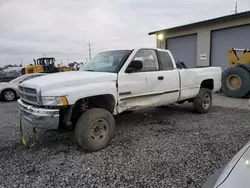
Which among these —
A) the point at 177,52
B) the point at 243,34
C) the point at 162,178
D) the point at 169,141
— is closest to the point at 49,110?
the point at 162,178

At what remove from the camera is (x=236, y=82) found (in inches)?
383

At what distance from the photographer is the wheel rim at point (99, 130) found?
12.6ft

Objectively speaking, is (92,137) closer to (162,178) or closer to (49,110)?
(49,110)

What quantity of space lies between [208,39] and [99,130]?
41.5 feet

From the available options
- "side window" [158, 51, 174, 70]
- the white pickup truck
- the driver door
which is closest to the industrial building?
the white pickup truck

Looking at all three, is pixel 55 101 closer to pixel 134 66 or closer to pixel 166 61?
pixel 134 66

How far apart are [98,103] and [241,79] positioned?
7581 millimetres

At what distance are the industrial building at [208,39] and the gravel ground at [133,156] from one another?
8.87 meters

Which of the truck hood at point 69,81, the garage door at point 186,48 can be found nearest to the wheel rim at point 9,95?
the truck hood at point 69,81

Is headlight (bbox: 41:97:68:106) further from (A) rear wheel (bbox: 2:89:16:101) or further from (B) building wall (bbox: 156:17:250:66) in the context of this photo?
(B) building wall (bbox: 156:17:250:66)

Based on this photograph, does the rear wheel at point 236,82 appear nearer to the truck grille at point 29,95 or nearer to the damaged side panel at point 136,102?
the damaged side panel at point 136,102

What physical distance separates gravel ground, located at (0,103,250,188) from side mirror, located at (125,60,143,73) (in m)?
1.45

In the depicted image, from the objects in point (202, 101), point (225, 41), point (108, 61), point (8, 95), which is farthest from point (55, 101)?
point (225, 41)

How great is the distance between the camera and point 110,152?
153 inches
